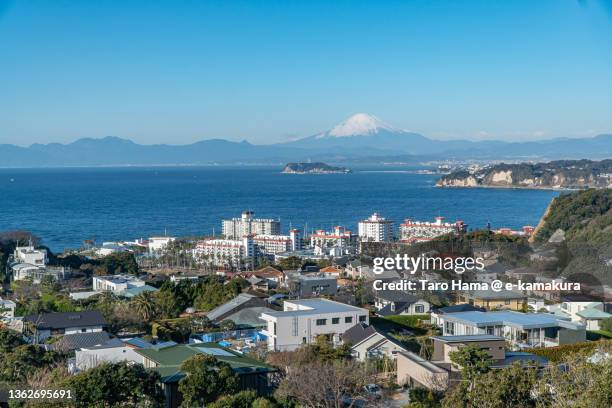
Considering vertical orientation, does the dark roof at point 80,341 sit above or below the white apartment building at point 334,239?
above

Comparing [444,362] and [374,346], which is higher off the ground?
Result: [444,362]

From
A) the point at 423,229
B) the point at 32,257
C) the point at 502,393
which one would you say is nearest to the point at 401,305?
the point at 502,393

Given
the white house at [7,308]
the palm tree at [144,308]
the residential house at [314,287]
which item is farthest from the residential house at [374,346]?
the white house at [7,308]

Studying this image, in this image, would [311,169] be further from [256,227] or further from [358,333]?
[358,333]

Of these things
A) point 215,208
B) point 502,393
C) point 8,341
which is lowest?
point 215,208

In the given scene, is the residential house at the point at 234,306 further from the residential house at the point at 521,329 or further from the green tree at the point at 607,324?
the green tree at the point at 607,324

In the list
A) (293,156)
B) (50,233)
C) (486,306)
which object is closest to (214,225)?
(50,233)

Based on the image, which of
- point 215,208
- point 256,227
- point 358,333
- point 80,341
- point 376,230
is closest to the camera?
point 80,341
